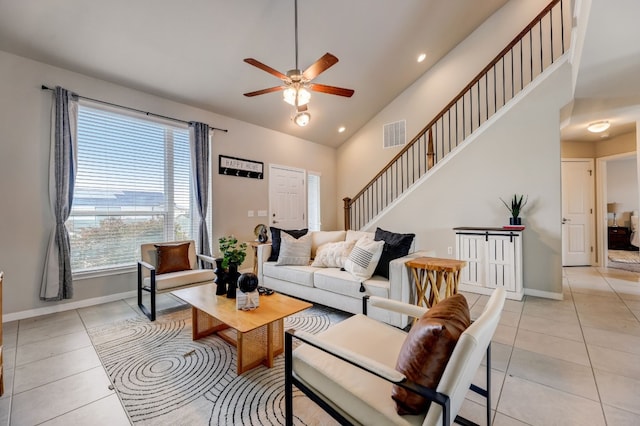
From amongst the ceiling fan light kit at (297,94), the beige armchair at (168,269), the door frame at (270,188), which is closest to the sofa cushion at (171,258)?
the beige armchair at (168,269)

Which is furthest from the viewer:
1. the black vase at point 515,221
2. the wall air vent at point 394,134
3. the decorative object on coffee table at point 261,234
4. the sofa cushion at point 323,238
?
the wall air vent at point 394,134

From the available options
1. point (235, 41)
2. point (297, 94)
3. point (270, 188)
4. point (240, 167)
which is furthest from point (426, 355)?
point (270, 188)

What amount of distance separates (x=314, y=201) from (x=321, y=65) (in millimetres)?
4111

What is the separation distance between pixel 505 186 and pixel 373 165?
2.90m

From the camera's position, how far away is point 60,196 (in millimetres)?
3152

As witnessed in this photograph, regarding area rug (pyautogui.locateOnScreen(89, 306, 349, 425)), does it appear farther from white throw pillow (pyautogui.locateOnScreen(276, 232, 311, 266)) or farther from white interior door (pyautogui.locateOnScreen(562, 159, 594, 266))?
white interior door (pyautogui.locateOnScreen(562, 159, 594, 266))

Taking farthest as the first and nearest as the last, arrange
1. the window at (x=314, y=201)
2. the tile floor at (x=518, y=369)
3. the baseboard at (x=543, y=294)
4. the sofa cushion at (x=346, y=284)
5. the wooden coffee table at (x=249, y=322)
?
the window at (x=314, y=201) < the baseboard at (x=543, y=294) < the sofa cushion at (x=346, y=284) < the wooden coffee table at (x=249, y=322) < the tile floor at (x=518, y=369)

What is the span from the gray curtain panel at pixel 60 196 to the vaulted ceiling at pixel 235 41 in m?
0.56

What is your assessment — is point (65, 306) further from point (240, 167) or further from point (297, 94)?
point (297, 94)

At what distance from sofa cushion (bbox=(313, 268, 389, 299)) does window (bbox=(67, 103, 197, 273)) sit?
250cm

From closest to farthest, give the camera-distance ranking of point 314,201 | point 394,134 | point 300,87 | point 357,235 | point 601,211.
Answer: point 300,87, point 357,235, point 601,211, point 394,134, point 314,201

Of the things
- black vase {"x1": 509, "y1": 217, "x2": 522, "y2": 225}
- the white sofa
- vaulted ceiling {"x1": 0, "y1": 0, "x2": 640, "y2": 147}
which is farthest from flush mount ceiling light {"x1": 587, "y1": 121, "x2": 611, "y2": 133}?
the white sofa

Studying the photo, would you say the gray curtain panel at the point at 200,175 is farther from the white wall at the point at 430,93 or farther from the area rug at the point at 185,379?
the white wall at the point at 430,93

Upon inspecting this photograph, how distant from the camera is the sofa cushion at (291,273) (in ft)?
10.6
